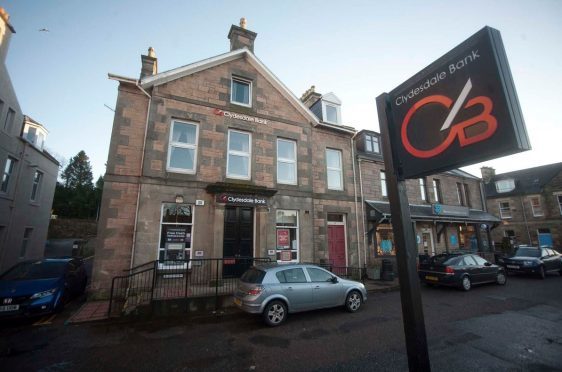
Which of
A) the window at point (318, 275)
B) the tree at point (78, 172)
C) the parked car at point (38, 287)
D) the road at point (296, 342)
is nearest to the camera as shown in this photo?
the road at point (296, 342)

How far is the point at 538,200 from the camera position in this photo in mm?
27906

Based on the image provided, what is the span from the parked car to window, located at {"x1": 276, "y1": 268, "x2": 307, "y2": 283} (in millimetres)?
6830

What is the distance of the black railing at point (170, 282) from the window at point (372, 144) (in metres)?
10.6

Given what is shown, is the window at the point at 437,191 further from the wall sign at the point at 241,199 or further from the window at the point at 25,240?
the window at the point at 25,240

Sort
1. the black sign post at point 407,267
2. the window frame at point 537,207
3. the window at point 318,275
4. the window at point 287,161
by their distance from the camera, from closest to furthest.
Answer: the black sign post at point 407,267 < the window at point 318,275 < the window at point 287,161 < the window frame at point 537,207

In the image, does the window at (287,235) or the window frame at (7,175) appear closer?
the window at (287,235)

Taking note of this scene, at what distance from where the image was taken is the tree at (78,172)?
57.9 m

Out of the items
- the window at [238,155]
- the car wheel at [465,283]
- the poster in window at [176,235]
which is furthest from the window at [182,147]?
the car wheel at [465,283]

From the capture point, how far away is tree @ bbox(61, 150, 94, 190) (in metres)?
57.9

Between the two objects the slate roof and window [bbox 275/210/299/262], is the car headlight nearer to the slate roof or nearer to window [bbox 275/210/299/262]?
window [bbox 275/210/299/262]

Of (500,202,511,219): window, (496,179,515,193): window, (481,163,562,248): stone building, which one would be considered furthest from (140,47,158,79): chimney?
(496,179,515,193): window

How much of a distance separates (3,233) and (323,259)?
1745cm

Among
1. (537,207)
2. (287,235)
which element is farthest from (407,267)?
(537,207)

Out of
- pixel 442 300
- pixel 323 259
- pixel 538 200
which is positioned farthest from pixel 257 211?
pixel 538 200
